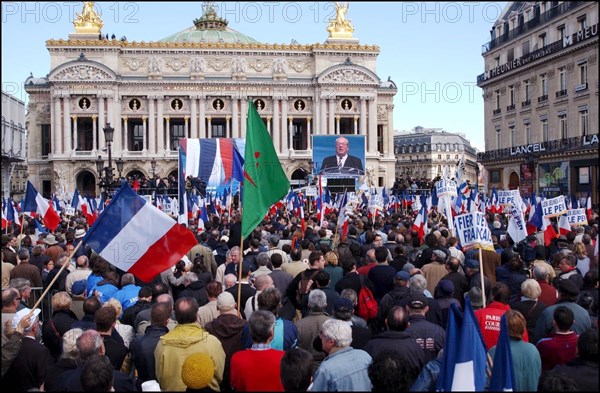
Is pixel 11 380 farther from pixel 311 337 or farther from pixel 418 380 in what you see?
pixel 418 380

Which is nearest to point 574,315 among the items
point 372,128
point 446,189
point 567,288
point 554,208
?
point 567,288

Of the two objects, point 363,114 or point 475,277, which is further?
point 363,114

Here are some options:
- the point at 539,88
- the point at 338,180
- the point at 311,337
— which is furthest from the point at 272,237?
the point at 338,180

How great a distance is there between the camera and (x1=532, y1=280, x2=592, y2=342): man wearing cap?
6754 mm

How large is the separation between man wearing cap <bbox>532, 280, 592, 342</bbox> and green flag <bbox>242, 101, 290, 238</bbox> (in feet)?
10.9

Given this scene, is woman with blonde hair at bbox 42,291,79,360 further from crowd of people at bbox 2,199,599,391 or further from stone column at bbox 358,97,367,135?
stone column at bbox 358,97,367,135

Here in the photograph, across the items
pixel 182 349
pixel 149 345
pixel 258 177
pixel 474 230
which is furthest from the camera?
pixel 474 230

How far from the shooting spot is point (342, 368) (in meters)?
5.25

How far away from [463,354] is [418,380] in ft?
1.66

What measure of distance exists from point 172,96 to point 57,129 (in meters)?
11.2

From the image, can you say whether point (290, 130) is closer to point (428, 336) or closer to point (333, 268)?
point (333, 268)

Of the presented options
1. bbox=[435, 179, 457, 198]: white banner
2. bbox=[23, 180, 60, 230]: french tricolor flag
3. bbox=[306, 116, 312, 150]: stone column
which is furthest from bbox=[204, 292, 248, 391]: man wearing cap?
bbox=[306, 116, 312, 150]: stone column

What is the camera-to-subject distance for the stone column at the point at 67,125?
64.6 meters

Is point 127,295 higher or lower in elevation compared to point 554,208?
lower
